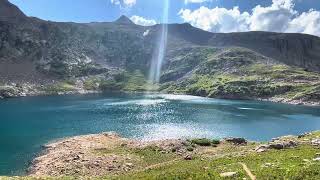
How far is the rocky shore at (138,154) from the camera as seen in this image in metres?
Answer: 64.2

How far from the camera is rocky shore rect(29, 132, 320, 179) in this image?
211 ft

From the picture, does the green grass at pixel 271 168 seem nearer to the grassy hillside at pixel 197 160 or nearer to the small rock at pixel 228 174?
the grassy hillside at pixel 197 160

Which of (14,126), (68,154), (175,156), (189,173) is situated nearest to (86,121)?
(14,126)

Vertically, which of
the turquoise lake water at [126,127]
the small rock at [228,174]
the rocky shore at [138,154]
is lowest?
the turquoise lake water at [126,127]

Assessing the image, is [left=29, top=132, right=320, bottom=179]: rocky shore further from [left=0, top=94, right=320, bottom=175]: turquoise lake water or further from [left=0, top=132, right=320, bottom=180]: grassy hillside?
[left=0, top=94, right=320, bottom=175]: turquoise lake water

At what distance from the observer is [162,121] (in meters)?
170

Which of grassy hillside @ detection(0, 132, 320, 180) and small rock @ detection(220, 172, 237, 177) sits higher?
small rock @ detection(220, 172, 237, 177)

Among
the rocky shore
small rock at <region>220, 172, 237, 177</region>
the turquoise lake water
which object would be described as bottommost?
the turquoise lake water

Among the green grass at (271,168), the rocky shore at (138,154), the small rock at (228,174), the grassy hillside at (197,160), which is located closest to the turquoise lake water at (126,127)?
the rocky shore at (138,154)

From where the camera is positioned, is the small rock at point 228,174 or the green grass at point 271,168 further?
the small rock at point 228,174

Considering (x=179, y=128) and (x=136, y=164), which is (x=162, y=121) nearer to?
(x=179, y=128)

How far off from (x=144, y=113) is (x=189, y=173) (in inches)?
6097

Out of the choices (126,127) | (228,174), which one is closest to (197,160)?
(228,174)

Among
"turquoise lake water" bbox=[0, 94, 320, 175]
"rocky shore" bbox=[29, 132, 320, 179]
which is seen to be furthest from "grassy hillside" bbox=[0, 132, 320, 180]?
"turquoise lake water" bbox=[0, 94, 320, 175]
